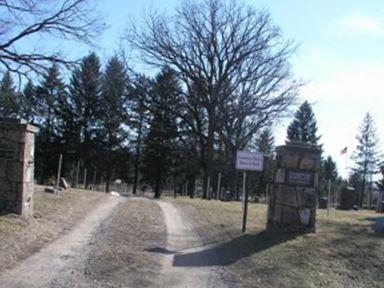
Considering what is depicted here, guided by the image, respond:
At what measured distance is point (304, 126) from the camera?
97.0m

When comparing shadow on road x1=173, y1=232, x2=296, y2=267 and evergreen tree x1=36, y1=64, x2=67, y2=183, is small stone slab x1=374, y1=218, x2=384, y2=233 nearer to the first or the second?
shadow on road x1=173, y1=232, x2=296, y2=267

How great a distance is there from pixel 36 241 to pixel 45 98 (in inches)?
2424

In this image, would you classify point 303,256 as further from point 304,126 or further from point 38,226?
point 304,126

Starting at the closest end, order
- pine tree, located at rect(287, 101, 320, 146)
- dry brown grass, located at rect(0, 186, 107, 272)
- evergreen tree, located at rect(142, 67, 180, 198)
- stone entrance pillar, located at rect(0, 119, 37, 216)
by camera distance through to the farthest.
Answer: dry brown grass, located at rect(0, 186, 107, 272) → stone entrance pillar, located at rect(0, 119, 37, 216) → evergreen tree, located at rect(142, 67, 180, 198) → pine tree, located at rect(287, 101, 320, 146)

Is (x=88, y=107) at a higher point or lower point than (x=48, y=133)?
higher

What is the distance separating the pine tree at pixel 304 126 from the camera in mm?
96062

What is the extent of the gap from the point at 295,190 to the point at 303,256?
3179mm

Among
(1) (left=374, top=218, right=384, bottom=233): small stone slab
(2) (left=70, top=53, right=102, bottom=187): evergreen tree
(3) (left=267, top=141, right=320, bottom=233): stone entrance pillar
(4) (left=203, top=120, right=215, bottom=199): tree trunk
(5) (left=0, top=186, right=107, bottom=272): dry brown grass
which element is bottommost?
(5) (left=0, top=186, right=107, bottom=272): dry brown grass

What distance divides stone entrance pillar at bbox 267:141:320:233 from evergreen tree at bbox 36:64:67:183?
57.9m

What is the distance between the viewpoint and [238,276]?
11.7m

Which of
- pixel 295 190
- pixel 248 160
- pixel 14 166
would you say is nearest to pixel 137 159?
pixel 248 160

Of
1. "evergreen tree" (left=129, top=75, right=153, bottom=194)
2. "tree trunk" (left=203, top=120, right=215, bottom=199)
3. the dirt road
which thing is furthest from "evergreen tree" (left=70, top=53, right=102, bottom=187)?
the dirt road

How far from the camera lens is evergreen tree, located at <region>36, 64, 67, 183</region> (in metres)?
73.4

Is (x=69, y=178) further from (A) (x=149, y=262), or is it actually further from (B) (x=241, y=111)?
(A) (x=149, y=262)
